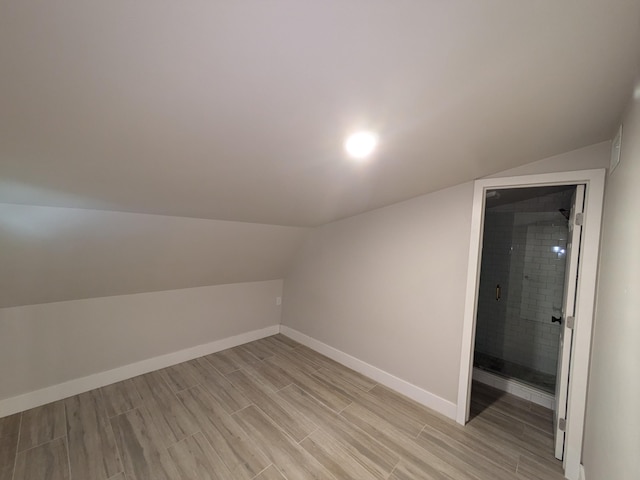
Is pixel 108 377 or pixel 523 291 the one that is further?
pixel 523 291

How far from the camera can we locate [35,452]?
172 centimetres

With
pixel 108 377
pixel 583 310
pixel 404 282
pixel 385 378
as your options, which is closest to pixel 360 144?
pixel 404 282

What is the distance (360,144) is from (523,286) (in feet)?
10.1

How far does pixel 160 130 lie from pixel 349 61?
33.2 inches

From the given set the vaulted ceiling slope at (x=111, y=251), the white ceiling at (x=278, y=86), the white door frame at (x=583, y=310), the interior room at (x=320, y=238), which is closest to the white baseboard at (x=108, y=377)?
the interior room at (x=320, y=238)

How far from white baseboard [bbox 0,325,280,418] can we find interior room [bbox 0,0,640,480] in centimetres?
2

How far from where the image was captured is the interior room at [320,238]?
31.6 inches

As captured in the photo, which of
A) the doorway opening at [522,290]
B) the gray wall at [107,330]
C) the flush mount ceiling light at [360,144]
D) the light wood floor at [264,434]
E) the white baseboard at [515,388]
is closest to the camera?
the flush mount ceiling light at [360,144]

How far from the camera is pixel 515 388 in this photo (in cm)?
268

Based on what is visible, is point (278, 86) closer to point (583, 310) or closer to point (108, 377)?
point (583, 310)

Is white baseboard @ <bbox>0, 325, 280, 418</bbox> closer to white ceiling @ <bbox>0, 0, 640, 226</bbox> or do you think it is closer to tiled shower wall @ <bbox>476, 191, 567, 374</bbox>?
white ceiling @ <bbox>0, 0, 640, 226</bbox>

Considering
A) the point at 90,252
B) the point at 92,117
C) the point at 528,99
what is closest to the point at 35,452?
the point at 90,252

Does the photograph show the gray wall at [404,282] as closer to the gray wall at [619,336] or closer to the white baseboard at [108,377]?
the gray wall at [619,336]

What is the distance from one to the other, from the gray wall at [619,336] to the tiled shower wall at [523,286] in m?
1.62
